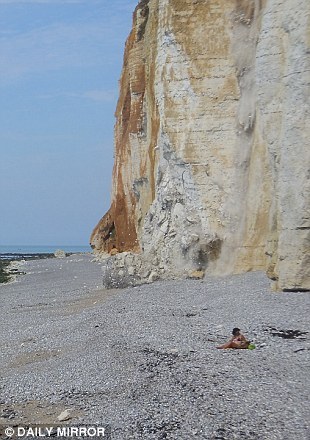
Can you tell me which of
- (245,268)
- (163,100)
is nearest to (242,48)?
(163,100)

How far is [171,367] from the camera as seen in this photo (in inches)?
382

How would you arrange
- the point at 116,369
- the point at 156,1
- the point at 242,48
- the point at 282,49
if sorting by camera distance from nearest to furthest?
the point at 116,369
the point at 282,49
the point at 242,48
the point at 156,1

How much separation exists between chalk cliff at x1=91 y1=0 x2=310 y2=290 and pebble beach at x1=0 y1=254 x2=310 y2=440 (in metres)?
2.16

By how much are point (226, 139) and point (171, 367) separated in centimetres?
1106

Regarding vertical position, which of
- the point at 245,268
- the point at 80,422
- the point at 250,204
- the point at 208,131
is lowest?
the point at 80,422

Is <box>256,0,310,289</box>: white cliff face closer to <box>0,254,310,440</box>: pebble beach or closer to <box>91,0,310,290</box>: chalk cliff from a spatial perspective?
<box>91,0,310,290</box>: chalk cliff

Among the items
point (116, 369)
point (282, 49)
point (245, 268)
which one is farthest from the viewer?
point (245, 268)

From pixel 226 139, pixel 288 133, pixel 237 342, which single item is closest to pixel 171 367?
pixel 237 342

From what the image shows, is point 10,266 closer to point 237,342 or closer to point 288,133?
point 288,133

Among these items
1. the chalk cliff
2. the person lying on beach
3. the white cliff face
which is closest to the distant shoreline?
the chalk cliff

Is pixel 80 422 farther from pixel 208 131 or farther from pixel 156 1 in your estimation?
pixel 156 1

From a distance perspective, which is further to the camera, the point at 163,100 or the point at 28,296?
the point at 28,296

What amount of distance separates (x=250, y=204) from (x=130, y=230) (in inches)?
801

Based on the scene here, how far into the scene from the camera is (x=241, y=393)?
825 cm
